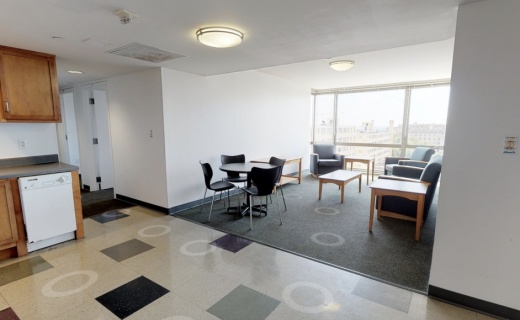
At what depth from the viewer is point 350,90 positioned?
7.38 meters

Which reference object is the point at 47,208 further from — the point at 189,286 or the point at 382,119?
the point at 382,119

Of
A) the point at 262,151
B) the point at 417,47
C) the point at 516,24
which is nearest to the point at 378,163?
the point at 262,151

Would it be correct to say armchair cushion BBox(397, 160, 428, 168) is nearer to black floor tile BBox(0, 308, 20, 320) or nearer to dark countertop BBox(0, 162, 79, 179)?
dark countertop BBox(0, 162, 79, 179)

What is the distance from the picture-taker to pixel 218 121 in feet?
15.4

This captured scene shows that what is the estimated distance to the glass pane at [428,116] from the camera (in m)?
6.22

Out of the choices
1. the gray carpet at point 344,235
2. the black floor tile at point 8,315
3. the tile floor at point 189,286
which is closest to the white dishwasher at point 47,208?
the tile floor at point 189,286

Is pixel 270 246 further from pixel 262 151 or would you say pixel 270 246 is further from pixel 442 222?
pixel 262 151

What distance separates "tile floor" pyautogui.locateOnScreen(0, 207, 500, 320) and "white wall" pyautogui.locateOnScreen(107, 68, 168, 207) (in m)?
1.25

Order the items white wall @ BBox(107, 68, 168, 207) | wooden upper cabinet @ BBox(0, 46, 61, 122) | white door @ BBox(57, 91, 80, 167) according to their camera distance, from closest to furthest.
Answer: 1. wooden upper cabinet @ BBox(0, 46, 61, 122)
2. white wall @ BBox(107, 68, 168, 207)
3. white door @ BBox(57, 91, 80, 167)

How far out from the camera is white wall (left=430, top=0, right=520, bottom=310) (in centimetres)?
171

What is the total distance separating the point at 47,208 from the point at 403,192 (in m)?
4.19

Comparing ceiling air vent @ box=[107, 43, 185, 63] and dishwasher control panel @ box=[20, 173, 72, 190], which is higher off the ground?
ceiling air vent @ box=[107, 43, 185, 63]

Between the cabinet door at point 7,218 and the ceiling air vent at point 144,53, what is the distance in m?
1.83

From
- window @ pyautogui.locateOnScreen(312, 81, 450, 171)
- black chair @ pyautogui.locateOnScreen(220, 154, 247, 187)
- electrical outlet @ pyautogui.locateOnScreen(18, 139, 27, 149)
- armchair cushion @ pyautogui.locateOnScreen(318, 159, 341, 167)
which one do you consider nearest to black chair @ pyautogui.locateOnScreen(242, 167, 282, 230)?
black chair @ pyautogui.locateOnScreen(220, 154, 247, 187)
